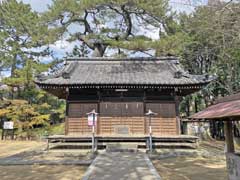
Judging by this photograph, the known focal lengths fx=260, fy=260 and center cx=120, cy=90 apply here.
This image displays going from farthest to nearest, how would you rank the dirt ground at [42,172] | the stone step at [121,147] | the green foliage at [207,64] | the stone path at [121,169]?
1. the green foliage at [207,64]
2. the stone step at [121,147]
3. the dirt ground at [42,172]
4. the stone path at [121,169]

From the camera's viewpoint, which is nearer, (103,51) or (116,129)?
(116,129)

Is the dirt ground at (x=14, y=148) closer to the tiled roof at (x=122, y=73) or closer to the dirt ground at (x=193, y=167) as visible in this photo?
the tiled roof at (x=122, y=73)

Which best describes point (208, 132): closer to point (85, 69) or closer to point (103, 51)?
point (103, 51)

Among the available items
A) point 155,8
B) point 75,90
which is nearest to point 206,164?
point 75,90

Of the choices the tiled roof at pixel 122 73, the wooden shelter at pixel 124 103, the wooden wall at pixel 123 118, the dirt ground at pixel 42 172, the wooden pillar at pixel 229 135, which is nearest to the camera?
the wooden pillar at pixel 229 135

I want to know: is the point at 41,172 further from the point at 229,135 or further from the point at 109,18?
the point at 109,18

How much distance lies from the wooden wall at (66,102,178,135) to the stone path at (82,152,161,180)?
4023 mm

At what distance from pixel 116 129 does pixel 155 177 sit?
7.67 metres

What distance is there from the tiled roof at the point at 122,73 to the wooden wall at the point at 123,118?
55.1 inches

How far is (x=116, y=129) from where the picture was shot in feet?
49.0

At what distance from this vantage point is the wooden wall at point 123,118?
1499 cm

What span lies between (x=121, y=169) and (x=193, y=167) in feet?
9.50

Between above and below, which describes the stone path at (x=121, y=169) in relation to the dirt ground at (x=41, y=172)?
above

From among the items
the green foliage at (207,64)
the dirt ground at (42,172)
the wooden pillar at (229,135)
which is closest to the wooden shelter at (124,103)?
the dirt ground at (42,172)
